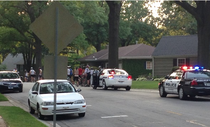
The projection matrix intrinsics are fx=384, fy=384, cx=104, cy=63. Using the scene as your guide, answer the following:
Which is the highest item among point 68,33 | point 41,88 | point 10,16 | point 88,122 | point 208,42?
point 10,16

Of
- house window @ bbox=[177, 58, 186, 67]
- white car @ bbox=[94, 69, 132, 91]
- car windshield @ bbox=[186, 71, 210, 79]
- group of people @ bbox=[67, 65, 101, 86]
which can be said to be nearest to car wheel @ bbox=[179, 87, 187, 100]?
car windshield @ bbox=[186, 71, 210, 79]

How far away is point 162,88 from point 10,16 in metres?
28.9

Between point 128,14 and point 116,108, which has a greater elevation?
point 128,14

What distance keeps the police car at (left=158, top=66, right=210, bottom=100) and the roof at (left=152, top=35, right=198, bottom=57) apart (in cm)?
1852

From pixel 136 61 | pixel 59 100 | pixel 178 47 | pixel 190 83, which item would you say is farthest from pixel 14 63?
pixel 59 100

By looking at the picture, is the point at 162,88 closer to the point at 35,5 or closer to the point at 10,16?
the point at 35,5

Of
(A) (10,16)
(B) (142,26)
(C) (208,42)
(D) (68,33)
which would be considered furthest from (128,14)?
(D) (68,33)

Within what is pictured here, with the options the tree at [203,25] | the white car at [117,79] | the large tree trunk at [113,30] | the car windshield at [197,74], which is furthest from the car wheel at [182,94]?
the large tree trunk at [113,30]

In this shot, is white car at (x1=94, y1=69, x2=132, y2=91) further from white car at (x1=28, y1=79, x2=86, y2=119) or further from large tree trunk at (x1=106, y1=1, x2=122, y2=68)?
white car at (x1=28, y1=79, x2=86, y2=119)

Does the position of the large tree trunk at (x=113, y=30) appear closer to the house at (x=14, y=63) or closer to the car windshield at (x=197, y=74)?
the car windshield at (x=197, y=74)

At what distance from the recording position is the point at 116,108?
15.1m

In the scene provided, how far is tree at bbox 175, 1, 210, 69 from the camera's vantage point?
2402 cm

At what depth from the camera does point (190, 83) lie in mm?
18047

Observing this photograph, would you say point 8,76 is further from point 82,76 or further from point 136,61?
point 136,61
